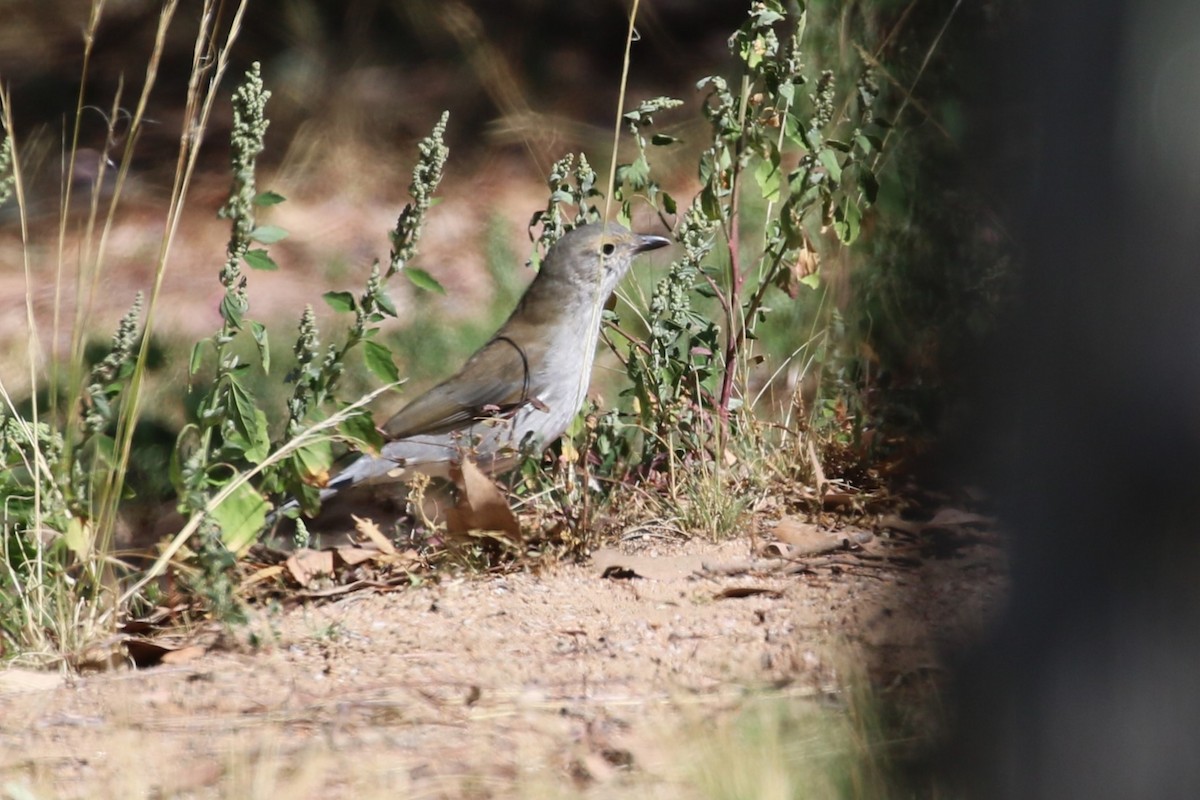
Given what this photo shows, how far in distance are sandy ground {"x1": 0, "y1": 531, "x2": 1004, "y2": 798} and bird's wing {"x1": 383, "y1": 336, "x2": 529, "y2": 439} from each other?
4.68 ft

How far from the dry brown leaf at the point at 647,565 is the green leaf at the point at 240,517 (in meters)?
0.82

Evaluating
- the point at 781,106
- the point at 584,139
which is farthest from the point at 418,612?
the point at 584,139

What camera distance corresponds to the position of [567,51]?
7.75 m

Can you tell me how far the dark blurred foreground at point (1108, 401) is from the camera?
42.6 inches

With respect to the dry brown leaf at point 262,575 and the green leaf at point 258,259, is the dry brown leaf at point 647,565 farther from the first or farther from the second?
the green leaf at point 258,259

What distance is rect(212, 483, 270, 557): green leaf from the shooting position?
3.62 metres

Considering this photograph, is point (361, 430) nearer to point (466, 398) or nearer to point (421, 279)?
point (421, 279)

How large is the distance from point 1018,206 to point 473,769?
1.62 metres

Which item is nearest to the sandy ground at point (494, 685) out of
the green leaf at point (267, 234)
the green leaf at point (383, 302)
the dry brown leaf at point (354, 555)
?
the dry brown leaf at point (354, 555)

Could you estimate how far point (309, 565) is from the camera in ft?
13.0

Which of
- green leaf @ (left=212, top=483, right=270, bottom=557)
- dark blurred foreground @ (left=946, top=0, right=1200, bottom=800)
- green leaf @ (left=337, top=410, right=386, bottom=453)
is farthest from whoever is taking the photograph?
green leaf @ (left=337, top=410, right=386, bottom=453)

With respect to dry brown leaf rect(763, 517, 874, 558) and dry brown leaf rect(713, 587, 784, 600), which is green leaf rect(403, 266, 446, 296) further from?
dry brown leaf rect(713, 587, 784, 600)

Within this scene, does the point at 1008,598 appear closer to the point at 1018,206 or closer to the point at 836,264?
the point at 1018,206

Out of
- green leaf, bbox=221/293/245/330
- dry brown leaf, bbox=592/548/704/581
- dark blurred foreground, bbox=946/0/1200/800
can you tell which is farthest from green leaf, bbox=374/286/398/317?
dark blurred foreground, bbox=946/0/1200/800
